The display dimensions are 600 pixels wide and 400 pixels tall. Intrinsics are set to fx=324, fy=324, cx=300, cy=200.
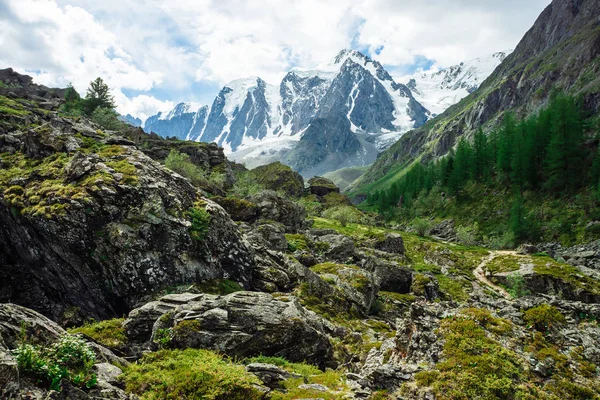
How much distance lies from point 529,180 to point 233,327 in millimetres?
128230

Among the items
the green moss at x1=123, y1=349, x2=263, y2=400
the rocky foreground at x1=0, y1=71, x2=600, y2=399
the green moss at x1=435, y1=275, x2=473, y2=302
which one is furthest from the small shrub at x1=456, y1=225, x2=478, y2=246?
the green moss at x1=123, y1=349, x2=263, y2=400

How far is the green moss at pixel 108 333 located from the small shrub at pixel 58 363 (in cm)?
547

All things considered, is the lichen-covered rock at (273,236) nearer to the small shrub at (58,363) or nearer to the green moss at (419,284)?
the green moss at (419,284)

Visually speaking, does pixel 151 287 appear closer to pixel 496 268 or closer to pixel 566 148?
pixel 496 268

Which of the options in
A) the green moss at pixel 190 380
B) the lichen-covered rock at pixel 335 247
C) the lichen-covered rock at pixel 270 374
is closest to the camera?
the green moss at pixel 190 380

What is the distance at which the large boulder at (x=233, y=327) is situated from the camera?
661 inches

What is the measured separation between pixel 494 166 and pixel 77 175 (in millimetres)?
156939

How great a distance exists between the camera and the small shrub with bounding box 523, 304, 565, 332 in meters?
15.1

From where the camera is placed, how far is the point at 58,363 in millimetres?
10391

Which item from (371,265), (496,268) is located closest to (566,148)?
(496,268)

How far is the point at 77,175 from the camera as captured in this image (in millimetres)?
26703

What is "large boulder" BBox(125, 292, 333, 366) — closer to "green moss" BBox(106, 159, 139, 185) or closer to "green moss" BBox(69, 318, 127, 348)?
"green moss" BBox(69, 318, 127, 348)

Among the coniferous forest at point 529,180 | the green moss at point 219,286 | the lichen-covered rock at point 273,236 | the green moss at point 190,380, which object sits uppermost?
the coniferous forest at point 529,180

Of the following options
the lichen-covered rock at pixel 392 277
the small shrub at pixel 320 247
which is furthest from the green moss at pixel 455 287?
the small shrub at pixel 320 247
